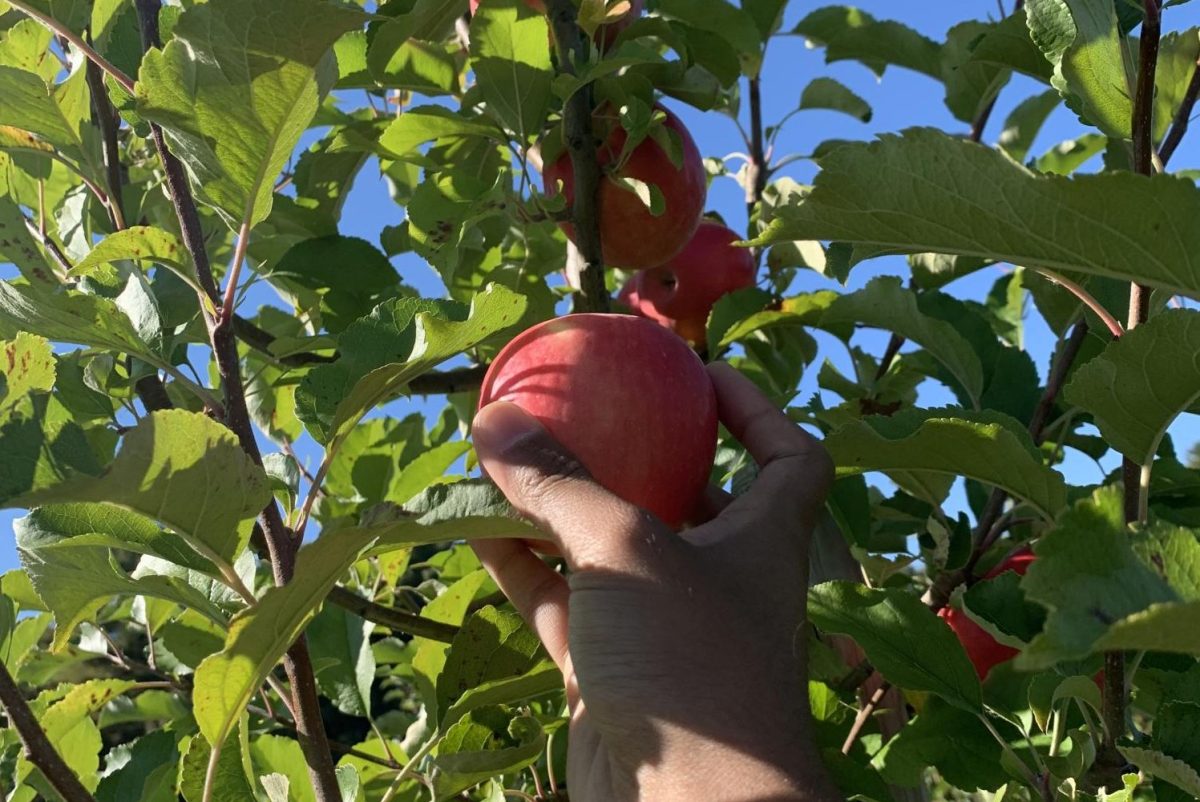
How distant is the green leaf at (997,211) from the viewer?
690 mm

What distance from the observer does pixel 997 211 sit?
2.39 ft

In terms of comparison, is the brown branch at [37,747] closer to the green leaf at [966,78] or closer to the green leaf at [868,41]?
the green leaf at [966,78]

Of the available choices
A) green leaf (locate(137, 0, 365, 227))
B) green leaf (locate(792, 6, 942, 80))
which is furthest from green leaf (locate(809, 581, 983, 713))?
green leaf (locate(792, 6, 942, 80))

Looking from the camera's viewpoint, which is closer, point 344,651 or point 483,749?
point 483,749

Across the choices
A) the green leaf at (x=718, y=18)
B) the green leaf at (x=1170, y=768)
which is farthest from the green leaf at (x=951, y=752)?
the green leaf at (x=718, y=18)

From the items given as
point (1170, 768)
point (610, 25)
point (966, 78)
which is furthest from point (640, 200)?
point (1170, 768)

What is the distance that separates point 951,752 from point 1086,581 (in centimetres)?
73

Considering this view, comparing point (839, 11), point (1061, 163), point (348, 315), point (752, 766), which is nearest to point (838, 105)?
point (839, 11)

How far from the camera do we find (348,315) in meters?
1.57

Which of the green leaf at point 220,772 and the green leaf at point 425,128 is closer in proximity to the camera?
the green leaf at point 220,772

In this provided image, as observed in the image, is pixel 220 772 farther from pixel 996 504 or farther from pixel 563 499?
pixel 996 504

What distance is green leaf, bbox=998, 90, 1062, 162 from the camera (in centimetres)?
204

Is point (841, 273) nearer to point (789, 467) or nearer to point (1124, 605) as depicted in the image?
point (789, 467)

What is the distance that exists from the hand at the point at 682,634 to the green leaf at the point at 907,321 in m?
0.54
